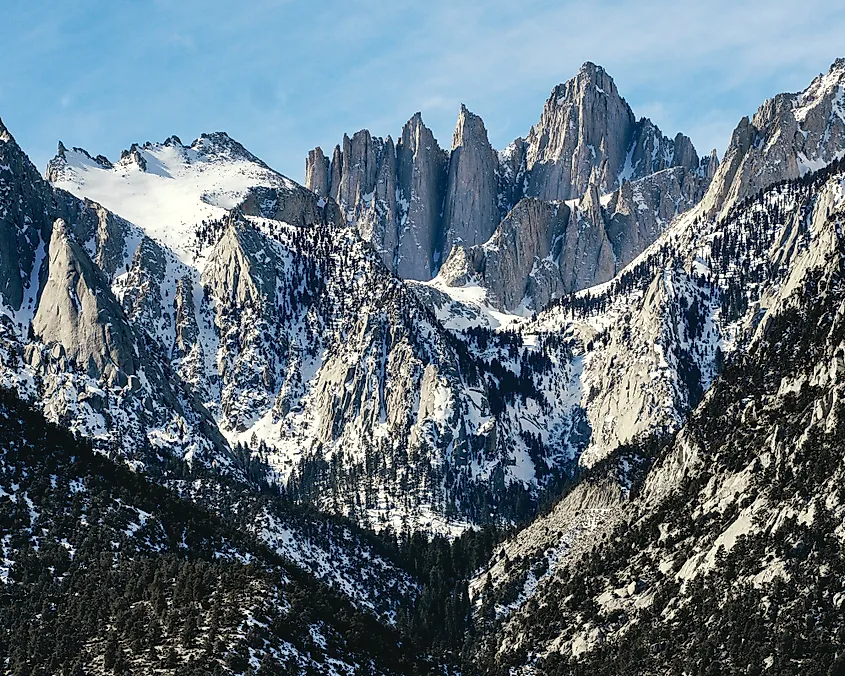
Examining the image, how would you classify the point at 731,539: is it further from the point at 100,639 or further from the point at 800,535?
the point at 100,639

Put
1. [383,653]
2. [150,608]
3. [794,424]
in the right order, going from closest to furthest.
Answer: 1. [150,608]
2. [383,653]
3. [794,424]

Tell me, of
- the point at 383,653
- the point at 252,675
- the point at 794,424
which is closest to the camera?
the point at 252,675

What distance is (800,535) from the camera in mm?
166250

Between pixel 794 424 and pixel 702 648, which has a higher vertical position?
pixel 794 424

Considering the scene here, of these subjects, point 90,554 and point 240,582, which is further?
point 90,554

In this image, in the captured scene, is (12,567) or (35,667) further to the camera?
(12,567)

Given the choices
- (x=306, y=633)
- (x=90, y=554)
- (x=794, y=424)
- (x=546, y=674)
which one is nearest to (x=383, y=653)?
(x=306, y=633)

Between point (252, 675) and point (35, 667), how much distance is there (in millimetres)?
22278

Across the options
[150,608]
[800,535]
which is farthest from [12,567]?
[800,535]

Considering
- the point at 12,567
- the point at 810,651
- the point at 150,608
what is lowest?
the point at 810,651

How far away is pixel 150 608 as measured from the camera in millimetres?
163375

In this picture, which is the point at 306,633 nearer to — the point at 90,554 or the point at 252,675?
the point at 252,675

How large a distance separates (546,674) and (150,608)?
186 ft

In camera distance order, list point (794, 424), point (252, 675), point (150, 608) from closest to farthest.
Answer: point (252, 675) < point (150, 608) < point (794, 424)
